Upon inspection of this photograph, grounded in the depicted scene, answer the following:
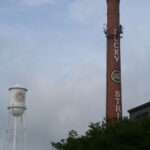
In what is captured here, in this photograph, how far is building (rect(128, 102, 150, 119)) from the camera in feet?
225

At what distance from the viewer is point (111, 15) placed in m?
66.8

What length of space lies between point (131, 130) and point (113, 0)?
32379mm

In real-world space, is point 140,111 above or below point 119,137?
above

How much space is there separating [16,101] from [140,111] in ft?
70.5

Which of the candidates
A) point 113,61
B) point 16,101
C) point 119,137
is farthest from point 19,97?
point 119,137

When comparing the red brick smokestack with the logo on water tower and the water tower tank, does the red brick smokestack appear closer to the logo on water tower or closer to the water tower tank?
the logo on water tower

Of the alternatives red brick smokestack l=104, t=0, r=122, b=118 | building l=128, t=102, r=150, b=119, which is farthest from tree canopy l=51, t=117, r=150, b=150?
building l=128, t=102, r=150, b=119

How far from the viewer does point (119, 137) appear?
40.1 metres

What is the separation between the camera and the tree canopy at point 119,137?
130 ft

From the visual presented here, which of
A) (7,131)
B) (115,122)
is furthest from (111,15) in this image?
(115,122)

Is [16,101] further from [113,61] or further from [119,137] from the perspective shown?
[119,137]

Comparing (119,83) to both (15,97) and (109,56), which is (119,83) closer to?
(109,56)

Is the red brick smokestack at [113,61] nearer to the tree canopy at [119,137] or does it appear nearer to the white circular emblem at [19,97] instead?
the white circular emblem at [19,97]

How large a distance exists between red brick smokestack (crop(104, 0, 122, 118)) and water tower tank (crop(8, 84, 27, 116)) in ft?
40.8
